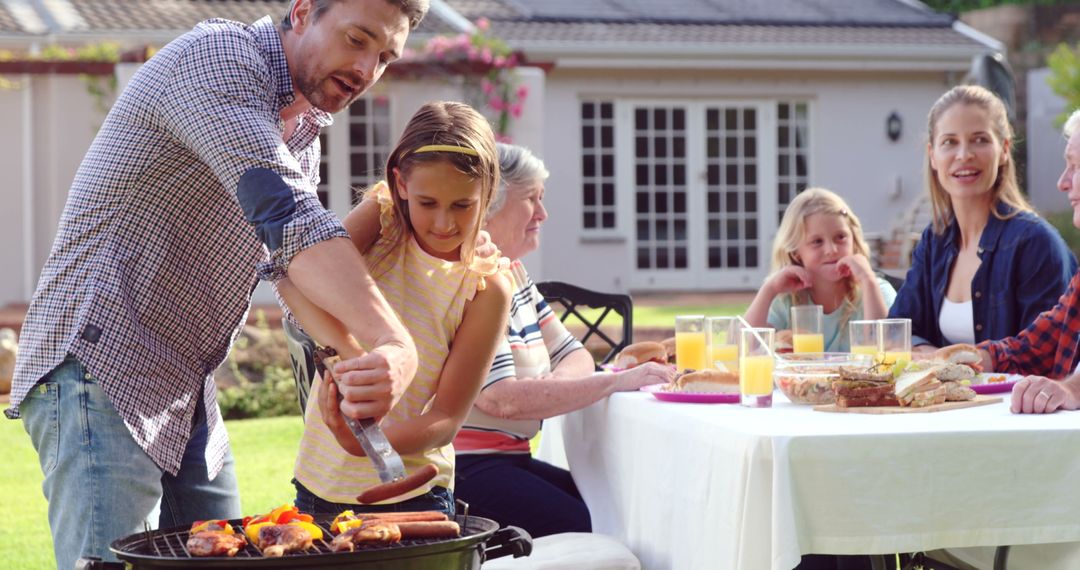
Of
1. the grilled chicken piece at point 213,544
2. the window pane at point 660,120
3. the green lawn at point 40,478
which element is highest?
the window pane at point 660,120

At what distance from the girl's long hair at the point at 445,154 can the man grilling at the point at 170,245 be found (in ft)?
0.68

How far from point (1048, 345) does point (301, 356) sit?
2.12 meters

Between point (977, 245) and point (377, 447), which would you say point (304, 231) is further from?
point (977, 245)

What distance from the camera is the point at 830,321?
4863 millimetres

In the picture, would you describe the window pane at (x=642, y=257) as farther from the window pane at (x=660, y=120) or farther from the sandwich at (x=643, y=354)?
the sandwich at (x=643, y=354)

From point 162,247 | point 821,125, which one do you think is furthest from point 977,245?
point 821,125

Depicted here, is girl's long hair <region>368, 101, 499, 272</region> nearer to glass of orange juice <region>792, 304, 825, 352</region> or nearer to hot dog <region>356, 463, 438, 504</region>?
hot dog <region>356, 463, 438, 504</region>

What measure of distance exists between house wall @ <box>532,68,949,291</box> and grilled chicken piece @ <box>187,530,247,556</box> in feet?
A: 42.3

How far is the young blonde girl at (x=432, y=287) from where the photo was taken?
8.15ft

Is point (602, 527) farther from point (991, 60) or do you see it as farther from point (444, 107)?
point (991, 60)

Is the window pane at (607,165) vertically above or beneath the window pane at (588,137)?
beneath

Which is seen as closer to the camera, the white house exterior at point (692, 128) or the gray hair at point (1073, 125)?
the gray hair at point (1073, 125)

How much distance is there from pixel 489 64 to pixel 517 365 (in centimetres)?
972

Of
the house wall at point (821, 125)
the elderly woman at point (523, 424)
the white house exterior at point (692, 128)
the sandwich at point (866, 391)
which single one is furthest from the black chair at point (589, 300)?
the house wall at point (821, 125)
